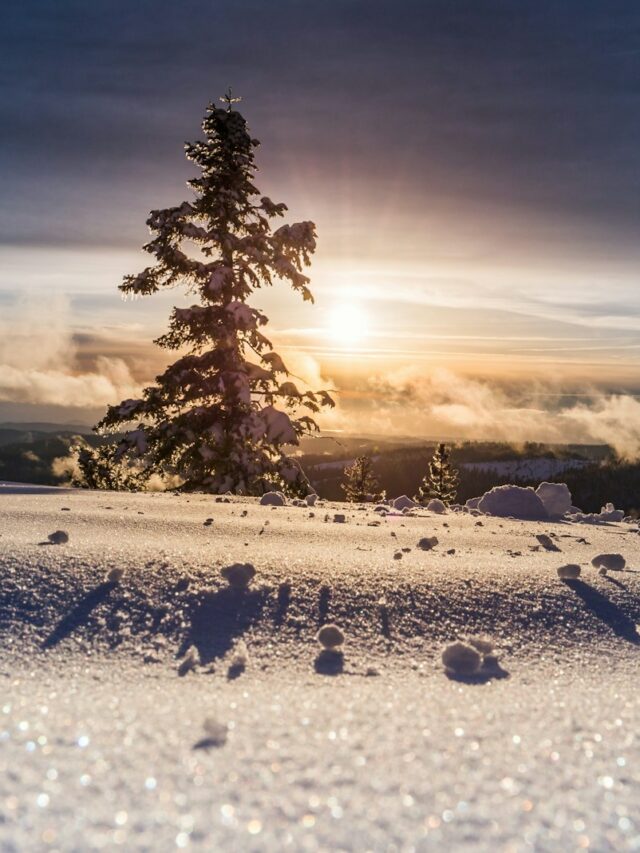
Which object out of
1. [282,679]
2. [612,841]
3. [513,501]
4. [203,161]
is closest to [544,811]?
[612,841]

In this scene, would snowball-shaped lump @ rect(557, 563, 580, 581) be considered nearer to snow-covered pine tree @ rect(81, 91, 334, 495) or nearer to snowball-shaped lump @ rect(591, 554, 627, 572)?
snowball-shaped lump @ rect(591, 554, 627, 572)

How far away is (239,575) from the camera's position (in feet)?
9.06

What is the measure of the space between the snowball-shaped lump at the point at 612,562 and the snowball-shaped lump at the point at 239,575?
201 cm

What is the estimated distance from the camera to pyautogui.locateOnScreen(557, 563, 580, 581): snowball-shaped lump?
3184mm

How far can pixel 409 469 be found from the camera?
184m

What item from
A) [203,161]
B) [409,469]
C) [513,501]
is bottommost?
[409,469]

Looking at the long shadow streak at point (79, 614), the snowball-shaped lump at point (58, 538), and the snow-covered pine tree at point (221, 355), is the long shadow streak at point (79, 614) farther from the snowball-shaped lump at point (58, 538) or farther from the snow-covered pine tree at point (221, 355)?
the snow-covered pine tree at point (221, 355)

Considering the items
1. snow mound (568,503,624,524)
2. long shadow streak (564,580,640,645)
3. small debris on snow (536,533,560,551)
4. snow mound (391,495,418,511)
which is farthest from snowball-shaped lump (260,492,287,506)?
long shadow streak (564,580,640,645)

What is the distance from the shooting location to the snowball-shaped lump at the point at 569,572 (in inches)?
125

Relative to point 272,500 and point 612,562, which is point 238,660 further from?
point 272,500

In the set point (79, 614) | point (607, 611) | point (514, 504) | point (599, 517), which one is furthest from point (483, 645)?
point (599, 517)

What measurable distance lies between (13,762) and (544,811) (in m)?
1.08

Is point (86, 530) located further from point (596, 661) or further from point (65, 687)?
point (596, 661)

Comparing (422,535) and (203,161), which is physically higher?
(203,161)
